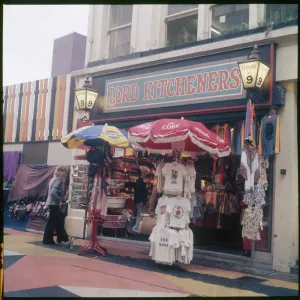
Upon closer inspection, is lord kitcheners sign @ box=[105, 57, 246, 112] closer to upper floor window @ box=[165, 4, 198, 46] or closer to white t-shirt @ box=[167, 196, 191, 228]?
upper floor window @ box=[165, 4, 198, 46]

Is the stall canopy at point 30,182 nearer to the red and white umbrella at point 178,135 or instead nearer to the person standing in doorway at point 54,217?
the person standing in doorway at point 54,217

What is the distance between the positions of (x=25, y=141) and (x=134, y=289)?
10.4 metres

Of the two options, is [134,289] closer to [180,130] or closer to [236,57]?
[180,130]

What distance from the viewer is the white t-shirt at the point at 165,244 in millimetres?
7586

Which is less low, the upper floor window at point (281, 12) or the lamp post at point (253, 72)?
the upper floor window at point (281, 12)

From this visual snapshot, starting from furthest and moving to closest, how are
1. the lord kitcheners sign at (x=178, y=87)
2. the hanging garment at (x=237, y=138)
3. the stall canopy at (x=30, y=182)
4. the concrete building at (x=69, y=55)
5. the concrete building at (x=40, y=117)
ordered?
→ 1. the concrete building at (x=69, y=55)
2. the concrete building at (x=40, y=117)
3. the stall canopy at (x=30, y=182)
4. the lord kitcheners sign at (x=178, y=87)
5. the hanging garment at (x=237, y=138)

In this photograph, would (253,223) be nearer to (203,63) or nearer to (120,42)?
(203,63)

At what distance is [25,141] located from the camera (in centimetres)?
1510

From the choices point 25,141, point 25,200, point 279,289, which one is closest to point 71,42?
point 25,141

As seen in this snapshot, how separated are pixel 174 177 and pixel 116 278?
7.51 ft

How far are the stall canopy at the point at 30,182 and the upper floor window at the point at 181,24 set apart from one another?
598 centimetres

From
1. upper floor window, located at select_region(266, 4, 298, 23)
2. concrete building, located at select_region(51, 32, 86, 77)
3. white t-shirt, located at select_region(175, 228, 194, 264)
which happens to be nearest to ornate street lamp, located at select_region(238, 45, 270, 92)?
upper floor window, located at select_region(266, 4, 298, 23)

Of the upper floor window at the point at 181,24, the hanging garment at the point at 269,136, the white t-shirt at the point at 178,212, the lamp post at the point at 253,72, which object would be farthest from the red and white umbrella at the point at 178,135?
the upper floor window at the point at 181,24

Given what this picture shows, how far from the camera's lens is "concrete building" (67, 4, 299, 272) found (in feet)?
26.4
